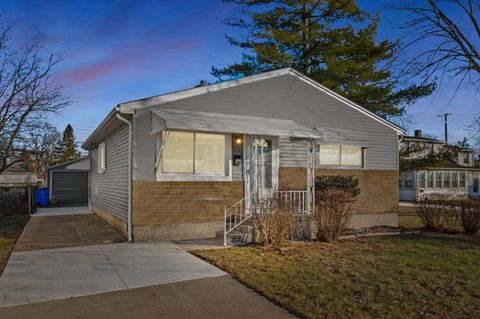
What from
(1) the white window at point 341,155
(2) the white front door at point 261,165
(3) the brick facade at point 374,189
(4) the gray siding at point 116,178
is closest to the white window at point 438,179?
(3) the brick facade at point 374,189

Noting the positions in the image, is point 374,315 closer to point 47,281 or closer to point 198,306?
point 198,306

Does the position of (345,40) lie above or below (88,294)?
above

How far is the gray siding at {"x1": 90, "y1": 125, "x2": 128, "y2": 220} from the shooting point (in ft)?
33.6

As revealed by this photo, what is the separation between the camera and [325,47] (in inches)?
811

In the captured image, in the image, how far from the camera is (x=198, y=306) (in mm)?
4762

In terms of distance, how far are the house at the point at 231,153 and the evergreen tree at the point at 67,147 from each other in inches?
1564

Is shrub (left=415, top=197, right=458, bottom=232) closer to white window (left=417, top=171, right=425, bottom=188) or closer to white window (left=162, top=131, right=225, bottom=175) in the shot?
white window (left=162, top=131, right=225, bottom=175)

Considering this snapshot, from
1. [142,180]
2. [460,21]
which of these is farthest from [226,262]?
[460,21]

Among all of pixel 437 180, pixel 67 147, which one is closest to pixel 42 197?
pixel 437 180

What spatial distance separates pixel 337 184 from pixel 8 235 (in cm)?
959

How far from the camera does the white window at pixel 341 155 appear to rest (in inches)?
501

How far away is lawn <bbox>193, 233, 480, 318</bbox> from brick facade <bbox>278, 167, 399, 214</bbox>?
3.52 metres

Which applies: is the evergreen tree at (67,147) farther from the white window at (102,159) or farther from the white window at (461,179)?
the white window at (461,179)

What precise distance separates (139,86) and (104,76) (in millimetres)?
3147
